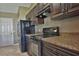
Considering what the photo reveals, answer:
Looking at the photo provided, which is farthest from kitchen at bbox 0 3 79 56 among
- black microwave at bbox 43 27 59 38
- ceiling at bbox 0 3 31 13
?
ceiling at bbox 0 3 31 13

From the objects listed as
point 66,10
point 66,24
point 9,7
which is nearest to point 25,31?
point 9,7

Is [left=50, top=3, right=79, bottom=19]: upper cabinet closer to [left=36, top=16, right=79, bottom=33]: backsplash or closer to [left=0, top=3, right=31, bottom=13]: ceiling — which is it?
[left=36, top=16, right=79, bottom=33]: backsplash

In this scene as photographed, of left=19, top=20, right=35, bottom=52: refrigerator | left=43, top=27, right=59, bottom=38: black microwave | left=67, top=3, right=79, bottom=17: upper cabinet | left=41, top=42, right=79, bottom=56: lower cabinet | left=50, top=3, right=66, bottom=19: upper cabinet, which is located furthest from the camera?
left=19, top=20, right=35, bottom=52: refrigerator

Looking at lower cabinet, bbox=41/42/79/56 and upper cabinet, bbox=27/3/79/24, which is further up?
upper cabinet, bbox=27/3/79/24

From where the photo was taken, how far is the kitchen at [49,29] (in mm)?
1394

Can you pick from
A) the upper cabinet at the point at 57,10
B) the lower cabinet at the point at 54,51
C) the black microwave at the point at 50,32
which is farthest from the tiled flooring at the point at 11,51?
the upper cabinet at the point at 57,10

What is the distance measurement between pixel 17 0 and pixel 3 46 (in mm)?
642

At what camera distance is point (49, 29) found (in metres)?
1.68

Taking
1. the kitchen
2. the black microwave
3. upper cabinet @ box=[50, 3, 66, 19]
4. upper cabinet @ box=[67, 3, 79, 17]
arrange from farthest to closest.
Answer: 1. the black microwave
2. upper cabinet @ box=[50, 3, 66, 19]
3. the kitchen
4. upper cabinet @ box=[67, 3, 79, 17]

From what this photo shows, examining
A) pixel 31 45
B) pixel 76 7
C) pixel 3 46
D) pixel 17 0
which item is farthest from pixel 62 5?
pixel 3 46

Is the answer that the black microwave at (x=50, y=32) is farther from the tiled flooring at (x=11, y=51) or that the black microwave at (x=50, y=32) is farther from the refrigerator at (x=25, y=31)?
the tiled flooring at (x=11, y=51)

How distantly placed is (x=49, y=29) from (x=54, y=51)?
1.47ft

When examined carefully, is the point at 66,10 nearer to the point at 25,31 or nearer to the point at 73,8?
the point at 73,8

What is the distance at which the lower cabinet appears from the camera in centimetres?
106
